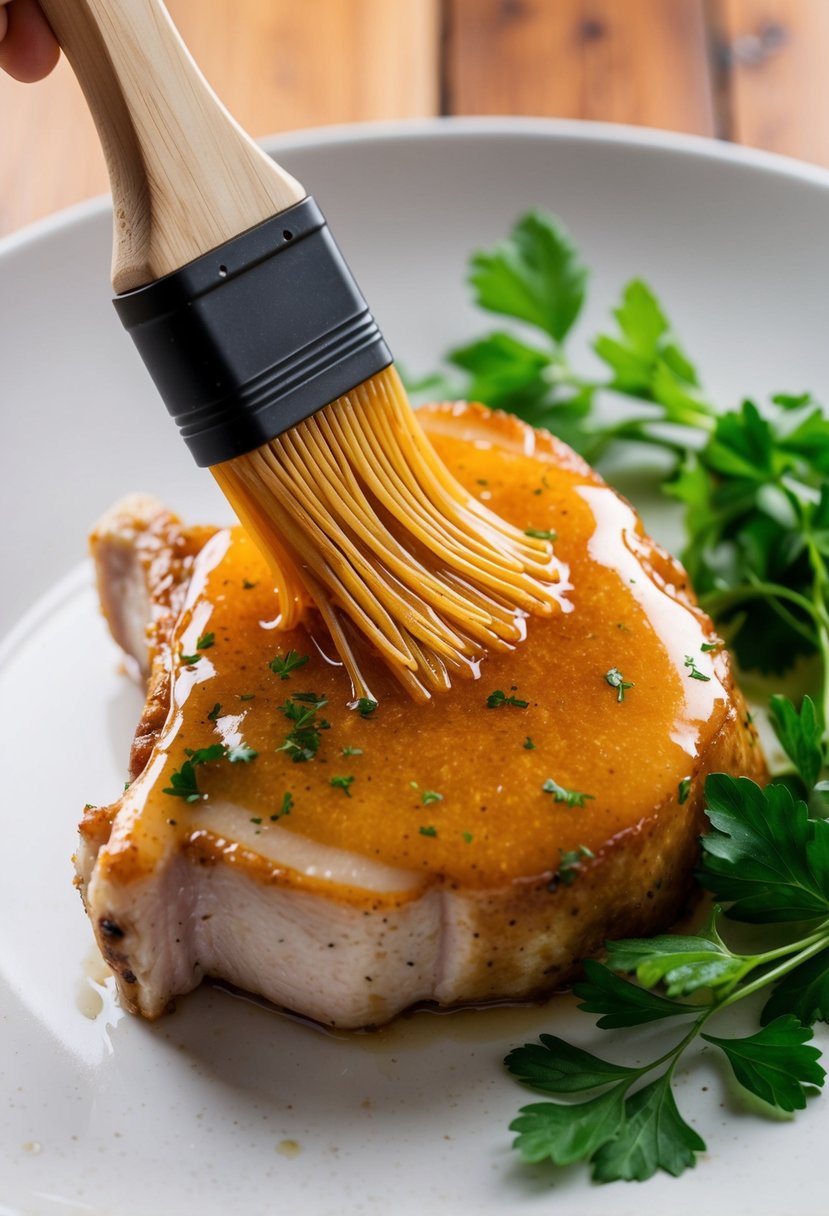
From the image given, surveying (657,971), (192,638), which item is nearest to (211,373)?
(192,638)

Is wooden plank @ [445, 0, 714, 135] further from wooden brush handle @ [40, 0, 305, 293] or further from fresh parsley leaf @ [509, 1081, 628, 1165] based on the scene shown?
fresh parsley leaf @ [509, 1081, 628, 1165]

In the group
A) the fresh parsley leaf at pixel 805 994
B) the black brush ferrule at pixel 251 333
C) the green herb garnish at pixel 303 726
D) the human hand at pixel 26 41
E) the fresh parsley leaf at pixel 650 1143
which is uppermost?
the human hand at pixel 26 41

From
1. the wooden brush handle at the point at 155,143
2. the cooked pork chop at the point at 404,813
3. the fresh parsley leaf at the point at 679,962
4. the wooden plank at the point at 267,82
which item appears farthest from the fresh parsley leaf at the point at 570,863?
the wooden plank at the point at 267,82

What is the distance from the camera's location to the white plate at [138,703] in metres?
2.82

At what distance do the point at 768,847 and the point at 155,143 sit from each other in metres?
2.05

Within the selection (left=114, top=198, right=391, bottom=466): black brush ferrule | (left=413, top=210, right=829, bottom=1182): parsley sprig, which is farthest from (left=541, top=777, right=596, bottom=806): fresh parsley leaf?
(left=114, top=198, right=391, bottom=466): black brush ferrule

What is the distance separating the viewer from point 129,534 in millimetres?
3814

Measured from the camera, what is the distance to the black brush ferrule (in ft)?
9.86

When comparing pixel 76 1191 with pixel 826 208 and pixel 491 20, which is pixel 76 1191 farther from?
pixel 491 20

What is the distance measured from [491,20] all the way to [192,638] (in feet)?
14.2

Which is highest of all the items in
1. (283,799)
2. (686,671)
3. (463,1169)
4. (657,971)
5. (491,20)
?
(491,20)

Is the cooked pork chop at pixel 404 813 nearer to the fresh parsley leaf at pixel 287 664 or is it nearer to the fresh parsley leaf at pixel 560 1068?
the fresh parsley leaf at pixel 287 664

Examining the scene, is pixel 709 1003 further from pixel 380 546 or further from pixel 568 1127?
pixel 380 546

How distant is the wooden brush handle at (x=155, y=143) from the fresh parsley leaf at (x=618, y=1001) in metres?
1.78
